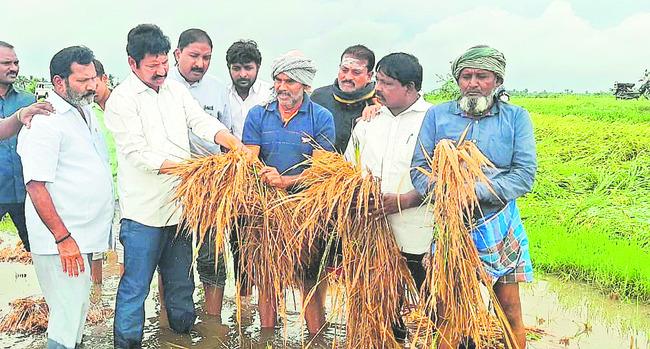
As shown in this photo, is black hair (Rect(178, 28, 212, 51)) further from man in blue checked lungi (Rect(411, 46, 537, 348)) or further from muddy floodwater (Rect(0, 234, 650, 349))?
muddy floodwater (Rect(0, 234, 650, 349))

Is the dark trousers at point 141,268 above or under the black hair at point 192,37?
under

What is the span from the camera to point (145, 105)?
3900mm

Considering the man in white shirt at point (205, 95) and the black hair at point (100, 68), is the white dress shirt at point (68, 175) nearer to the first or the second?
the man in white shirt at point (205, 95)

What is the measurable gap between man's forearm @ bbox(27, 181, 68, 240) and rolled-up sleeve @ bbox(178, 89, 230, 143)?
985 millimetres

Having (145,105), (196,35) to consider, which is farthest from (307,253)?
(196,35)

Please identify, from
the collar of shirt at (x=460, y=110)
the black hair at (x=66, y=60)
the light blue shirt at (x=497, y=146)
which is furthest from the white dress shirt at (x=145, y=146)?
the collar of shirt at (x=460, y=110)

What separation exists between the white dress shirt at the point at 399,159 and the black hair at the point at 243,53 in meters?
1.37

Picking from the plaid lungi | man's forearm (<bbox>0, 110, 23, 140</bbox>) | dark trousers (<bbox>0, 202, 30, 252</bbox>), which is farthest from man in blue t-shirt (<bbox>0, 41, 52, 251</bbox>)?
the plaid lungi

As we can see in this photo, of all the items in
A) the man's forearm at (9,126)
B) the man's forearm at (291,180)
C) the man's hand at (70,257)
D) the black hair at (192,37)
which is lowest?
the man's hand at (70,257)

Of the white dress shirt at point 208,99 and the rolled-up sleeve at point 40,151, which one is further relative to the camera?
the white dress shirt at point 208,99

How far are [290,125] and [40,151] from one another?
4.48 feet

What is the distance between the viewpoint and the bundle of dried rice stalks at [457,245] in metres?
3.01

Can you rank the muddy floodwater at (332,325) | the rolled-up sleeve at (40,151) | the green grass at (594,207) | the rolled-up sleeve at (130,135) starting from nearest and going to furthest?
1. the rolled-up sleeve at (40,151)
2. the rolled-up sleeve at (130,135)
3. the muddy floodwater at (332,325)
4. the green grass at (594,207)

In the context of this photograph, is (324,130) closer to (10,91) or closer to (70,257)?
(70,257)
